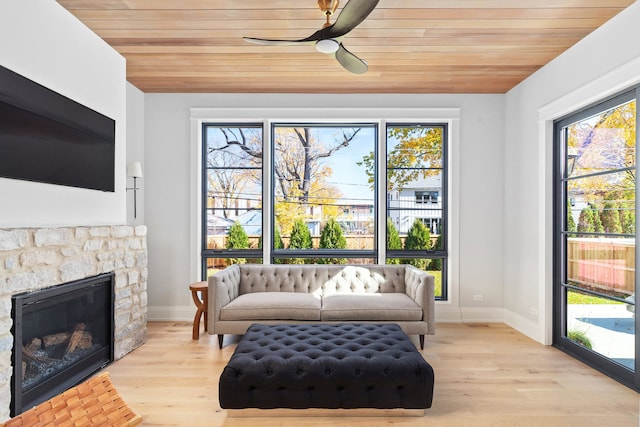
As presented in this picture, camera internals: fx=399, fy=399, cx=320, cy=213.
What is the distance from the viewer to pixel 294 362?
2.47m

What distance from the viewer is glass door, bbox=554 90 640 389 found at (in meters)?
3.04

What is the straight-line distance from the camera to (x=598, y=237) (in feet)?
11.0

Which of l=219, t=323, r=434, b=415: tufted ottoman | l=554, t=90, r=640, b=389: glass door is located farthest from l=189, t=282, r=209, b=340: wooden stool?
l=554, t=90, r=640, b=389: glass door

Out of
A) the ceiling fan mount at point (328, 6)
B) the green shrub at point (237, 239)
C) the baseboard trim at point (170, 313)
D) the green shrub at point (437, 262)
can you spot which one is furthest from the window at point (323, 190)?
the ceiling fan mount at point (328, 6)

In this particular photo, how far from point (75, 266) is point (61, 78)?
138cm

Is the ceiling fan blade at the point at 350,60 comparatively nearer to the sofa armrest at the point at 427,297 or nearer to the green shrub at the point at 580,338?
the sofa armrest at the point at 427,297

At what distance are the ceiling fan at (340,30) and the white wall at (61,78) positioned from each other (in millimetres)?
1443

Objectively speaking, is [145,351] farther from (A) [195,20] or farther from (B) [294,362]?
(A) [195,20]

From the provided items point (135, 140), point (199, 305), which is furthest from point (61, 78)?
point (199, 305)

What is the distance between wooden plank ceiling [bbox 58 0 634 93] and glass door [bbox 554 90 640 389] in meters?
0.82

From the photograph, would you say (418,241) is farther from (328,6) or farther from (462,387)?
(328,6)

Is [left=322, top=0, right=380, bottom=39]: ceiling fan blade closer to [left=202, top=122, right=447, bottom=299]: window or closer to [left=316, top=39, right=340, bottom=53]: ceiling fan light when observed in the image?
[left=316, top=39, right=340, bottom=53]: ceiling fan light

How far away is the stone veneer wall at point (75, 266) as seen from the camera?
229cm

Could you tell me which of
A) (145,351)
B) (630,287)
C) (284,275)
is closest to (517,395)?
(630,287)
